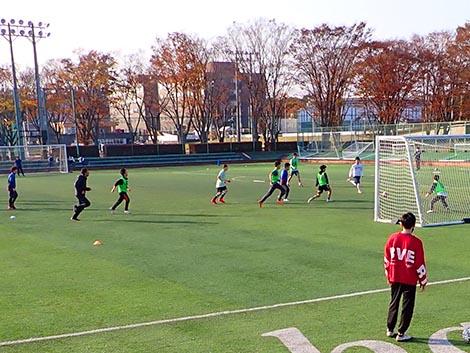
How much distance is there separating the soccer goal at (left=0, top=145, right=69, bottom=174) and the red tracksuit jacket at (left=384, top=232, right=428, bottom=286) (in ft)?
149

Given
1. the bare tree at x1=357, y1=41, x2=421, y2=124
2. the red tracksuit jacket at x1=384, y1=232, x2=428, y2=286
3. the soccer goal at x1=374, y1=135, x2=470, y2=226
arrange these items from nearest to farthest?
the red tracksuit jacket at x1=384, y1=232, x2=428, y2=286, the soccer goal at x1=374, y1=135, x2=470, y2=226, the bare tree at x1=357, y1=41, x2=421, y2=124

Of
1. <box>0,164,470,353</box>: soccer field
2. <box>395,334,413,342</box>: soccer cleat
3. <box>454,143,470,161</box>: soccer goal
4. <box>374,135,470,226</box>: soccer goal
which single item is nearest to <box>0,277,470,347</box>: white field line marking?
<box>0,164,470,353</box>: soccer field

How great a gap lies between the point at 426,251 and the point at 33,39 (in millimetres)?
49540

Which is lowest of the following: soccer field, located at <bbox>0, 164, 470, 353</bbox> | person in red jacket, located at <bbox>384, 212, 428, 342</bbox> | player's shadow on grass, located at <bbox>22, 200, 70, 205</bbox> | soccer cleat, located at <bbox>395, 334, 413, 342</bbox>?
player's shadow on grass, located at <bbox>22, 200, 70, 205</bbox>

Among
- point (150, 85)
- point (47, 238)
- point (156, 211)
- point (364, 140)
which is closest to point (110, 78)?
point (150, 85)

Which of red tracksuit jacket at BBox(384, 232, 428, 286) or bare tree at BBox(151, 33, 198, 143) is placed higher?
bare tree at BBox(151, 33, 198, 143)

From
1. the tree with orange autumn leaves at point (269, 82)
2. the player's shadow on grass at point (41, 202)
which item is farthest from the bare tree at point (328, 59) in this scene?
the player's shadow on grass at point (41, 202)

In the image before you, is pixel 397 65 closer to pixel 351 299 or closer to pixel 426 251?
pixel 426 251

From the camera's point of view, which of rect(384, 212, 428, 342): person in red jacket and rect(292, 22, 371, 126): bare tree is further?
rect(292, 22, 371, 126): bare tree

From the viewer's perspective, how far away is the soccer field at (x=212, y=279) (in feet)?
23.3

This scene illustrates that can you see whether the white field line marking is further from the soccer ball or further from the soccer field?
the soccer ball

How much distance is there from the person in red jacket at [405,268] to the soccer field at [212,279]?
38cm

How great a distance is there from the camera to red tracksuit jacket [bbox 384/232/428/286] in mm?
6512

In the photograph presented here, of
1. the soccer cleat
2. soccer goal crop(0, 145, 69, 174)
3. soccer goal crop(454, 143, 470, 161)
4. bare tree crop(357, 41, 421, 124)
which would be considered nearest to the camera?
the soccer cleat
